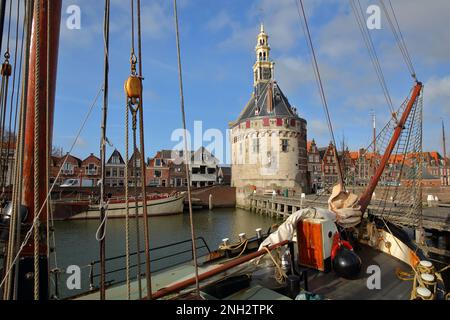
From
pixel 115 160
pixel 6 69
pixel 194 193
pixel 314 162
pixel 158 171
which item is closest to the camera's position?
pixel 6 69

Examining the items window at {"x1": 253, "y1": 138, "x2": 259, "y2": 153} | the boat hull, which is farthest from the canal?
window at {"x1": 253, "y1": 138, "x2": 259, "y2": 153}

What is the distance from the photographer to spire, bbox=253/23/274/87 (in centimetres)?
5120

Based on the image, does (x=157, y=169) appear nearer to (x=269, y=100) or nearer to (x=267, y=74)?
(x=269, y=100)

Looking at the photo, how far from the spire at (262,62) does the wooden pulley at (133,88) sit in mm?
49750

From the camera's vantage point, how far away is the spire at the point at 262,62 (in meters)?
51.2

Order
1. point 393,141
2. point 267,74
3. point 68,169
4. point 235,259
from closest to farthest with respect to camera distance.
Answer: point 235,259 → point 393,141 → point 68,169 → point 267,74

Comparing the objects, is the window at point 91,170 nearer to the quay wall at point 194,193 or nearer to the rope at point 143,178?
the quay wall at point 194,193

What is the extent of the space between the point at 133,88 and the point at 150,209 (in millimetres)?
31553

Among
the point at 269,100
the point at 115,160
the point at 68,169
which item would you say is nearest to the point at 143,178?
the point at 269,100

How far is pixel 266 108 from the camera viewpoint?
147 ft

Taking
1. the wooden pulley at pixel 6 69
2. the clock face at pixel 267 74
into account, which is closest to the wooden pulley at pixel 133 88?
the wooden pulley at pixel 6 69

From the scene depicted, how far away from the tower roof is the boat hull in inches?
742
